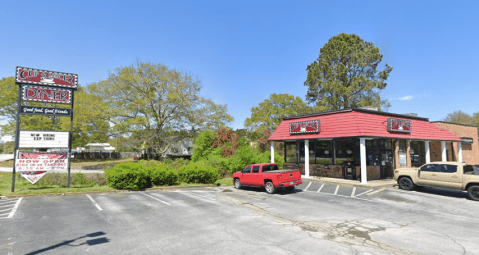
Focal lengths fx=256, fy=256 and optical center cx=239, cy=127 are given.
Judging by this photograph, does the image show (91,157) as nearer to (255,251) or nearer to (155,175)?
(155,175)

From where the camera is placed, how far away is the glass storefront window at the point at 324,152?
72.4 ft

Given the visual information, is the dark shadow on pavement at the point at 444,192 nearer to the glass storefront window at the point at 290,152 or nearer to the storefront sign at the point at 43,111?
the glass storefront window at the point at 290,152

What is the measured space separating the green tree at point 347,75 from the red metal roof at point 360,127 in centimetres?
1428

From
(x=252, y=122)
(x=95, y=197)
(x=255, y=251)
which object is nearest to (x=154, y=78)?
(x=252, y=122)

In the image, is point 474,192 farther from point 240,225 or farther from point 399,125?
point 240,225

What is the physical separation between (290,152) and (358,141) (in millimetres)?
7378

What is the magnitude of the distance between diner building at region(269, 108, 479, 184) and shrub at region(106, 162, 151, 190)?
1201cm

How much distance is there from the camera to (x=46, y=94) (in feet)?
54.3

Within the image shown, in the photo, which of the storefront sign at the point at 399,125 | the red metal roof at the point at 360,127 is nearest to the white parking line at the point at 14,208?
the red metal roof at the point at 360,127

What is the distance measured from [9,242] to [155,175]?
11114 millimetres

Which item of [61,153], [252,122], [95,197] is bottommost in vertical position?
[95,197]

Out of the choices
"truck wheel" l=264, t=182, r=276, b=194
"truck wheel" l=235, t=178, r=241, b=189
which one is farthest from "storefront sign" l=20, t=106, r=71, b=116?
"truck wheel" l=264, t=182, r=276, b=194

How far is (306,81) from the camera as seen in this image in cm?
4281

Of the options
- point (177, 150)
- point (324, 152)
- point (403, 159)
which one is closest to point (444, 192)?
point (403, 159)
